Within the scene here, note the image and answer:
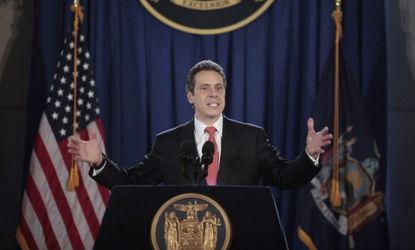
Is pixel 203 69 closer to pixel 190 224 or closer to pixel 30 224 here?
pixel 190 224

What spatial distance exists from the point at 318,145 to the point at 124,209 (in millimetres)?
1095

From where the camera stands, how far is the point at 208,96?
347 cm

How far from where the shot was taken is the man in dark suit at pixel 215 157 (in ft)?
10.1

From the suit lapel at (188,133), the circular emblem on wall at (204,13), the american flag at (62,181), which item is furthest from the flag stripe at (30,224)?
the suit lapel at (188,133)

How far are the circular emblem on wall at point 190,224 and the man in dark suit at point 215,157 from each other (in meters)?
0.84

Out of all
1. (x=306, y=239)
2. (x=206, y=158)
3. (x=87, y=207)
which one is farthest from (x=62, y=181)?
(x=206, y=158)

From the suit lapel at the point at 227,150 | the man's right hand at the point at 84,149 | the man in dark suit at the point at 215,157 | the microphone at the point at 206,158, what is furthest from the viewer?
the suit lapel at the point at 227,150

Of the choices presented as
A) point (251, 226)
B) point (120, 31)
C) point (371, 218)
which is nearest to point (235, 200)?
point (251, 226)

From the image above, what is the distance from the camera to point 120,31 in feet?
18.0

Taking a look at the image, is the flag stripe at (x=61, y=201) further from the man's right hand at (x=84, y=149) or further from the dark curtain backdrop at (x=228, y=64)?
the man's right hand at (x=84, y=149)

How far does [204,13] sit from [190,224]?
11.5 ft

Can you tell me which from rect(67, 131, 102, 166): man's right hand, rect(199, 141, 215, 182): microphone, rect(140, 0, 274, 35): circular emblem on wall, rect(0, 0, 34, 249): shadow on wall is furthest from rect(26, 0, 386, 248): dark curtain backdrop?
rect(199, 141, 215, 182): microphone

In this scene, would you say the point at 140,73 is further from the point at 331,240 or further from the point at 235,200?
the point at 235,200

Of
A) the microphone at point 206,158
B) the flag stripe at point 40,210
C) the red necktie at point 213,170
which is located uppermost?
the microphone at point 206,158
